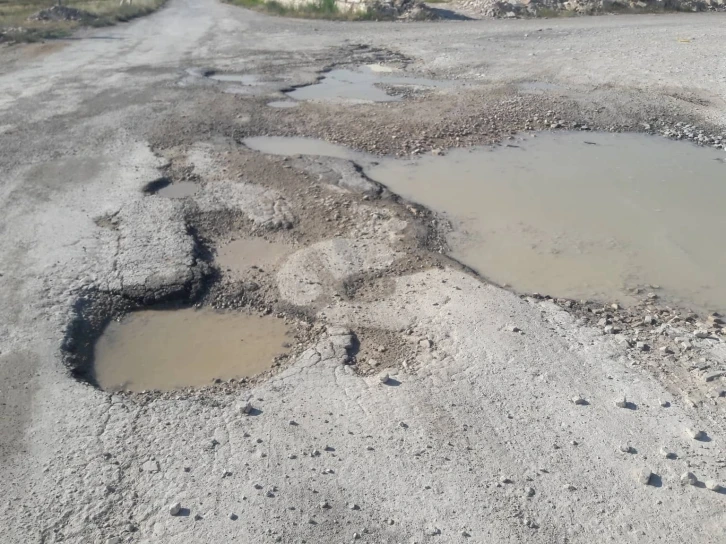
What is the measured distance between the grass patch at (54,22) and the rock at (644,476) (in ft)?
57.6

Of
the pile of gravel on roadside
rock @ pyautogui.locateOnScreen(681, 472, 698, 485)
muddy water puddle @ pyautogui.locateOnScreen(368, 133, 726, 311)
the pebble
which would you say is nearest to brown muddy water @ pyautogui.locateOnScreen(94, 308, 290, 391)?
muddy water puddle @ pyautogui.locateOnScreen(368, 133, 726, 311)

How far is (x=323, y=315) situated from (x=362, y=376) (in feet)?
2.95

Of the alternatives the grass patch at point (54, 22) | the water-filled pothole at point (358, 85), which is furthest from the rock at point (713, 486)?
the grass patch at point (54, 22)

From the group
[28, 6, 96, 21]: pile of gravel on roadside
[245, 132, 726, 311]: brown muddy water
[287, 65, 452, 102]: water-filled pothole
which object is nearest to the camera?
[245, 132, 726, 311]: brown muddy water

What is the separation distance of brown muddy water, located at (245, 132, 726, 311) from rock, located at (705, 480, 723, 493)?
7.45ft

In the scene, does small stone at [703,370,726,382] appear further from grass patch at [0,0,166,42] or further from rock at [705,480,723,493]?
grass patch at [0,0,166,42]

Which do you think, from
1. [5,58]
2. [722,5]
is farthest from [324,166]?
[722,5]

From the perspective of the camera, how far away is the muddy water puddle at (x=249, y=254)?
250 inches

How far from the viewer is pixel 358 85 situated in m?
12.6

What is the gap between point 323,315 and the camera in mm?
5523

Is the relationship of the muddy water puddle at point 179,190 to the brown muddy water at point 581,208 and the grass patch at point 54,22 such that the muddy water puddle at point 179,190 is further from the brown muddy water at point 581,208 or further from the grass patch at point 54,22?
the grass patch at point 54,22

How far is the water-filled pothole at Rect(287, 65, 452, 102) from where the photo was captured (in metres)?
11.7

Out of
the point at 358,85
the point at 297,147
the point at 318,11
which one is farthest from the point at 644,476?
the point at 318,11

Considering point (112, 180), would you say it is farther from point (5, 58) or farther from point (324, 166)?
point (5, 58)
